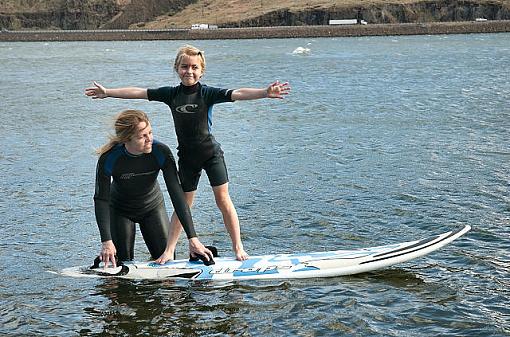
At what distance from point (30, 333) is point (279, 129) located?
17559 mm

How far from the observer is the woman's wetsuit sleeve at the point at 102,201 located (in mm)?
9648

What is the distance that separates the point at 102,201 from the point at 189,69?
182 centimetres

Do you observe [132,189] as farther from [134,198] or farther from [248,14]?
[248,14]

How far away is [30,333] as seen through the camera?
923 cm

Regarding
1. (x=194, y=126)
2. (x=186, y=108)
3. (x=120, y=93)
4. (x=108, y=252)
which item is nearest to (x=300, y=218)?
(x=194, y=126)

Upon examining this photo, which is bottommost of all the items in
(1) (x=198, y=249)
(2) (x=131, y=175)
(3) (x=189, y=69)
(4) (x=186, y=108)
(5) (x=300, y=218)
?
(5) (x=300, y=218)

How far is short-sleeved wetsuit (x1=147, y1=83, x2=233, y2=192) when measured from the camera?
32.2ft

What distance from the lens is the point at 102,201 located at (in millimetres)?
9672

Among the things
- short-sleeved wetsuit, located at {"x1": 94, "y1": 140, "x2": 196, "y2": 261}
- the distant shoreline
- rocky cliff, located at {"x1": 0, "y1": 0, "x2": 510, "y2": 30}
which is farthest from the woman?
rocky cliff, located at {"x1": 0, "y1": 0, "x2": 510, "y2": 30}

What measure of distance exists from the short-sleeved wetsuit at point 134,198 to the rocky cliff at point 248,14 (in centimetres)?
14527

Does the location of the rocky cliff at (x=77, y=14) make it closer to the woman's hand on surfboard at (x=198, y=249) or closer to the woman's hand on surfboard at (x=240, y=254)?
the woman's hand on surfboard at (x=240, y=254)

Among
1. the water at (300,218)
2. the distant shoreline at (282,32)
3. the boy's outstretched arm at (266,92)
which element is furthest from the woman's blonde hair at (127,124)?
the distant shoreline at (282,32)

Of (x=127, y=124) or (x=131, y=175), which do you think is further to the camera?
(x=131, y=175)

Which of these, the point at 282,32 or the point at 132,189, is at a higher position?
the point at 132,189
